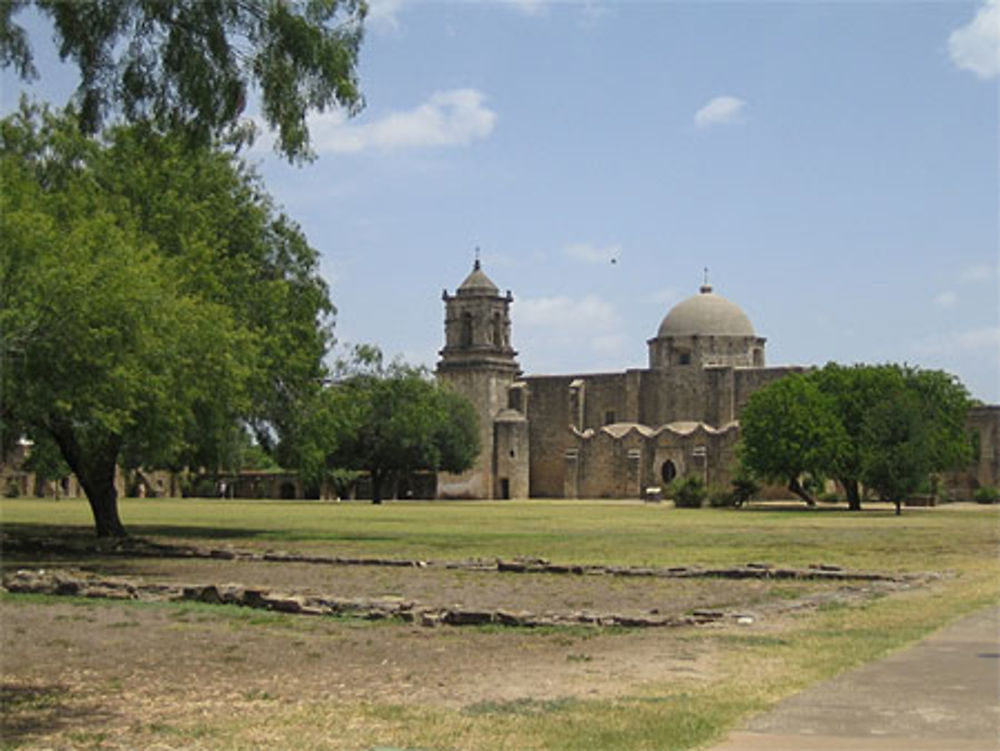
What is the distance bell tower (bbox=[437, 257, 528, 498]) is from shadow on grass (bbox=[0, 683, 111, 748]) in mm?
67640

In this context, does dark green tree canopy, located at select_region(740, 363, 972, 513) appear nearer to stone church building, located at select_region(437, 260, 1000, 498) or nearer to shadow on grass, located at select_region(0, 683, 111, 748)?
stone church building, located at select_region(437, 260, 1000, 498)

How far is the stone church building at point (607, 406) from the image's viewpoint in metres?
74.3

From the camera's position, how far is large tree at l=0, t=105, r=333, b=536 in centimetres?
1616

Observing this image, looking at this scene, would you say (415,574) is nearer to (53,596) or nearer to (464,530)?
A: (53,596)

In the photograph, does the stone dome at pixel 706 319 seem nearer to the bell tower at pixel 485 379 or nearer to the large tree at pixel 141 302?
the bell tower at pixel 485 379

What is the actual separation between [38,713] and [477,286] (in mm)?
69468

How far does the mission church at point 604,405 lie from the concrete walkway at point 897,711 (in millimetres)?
64181

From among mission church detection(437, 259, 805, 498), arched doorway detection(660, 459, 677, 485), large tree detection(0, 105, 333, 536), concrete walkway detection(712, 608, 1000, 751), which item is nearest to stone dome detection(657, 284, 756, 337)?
mission church detection(437, 259, 805, 498)

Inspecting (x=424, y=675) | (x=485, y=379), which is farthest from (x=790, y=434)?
(x=424, y=675)

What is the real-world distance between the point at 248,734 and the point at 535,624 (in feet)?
16.4

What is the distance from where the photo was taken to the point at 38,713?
784 centimetres

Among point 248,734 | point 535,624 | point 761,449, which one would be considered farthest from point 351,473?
point 248,734

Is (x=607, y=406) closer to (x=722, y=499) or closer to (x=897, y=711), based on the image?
(x=722, y=499)

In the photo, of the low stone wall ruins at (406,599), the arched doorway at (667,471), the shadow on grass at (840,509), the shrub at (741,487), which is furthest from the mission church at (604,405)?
the low stone wall ruins at (406,599)
